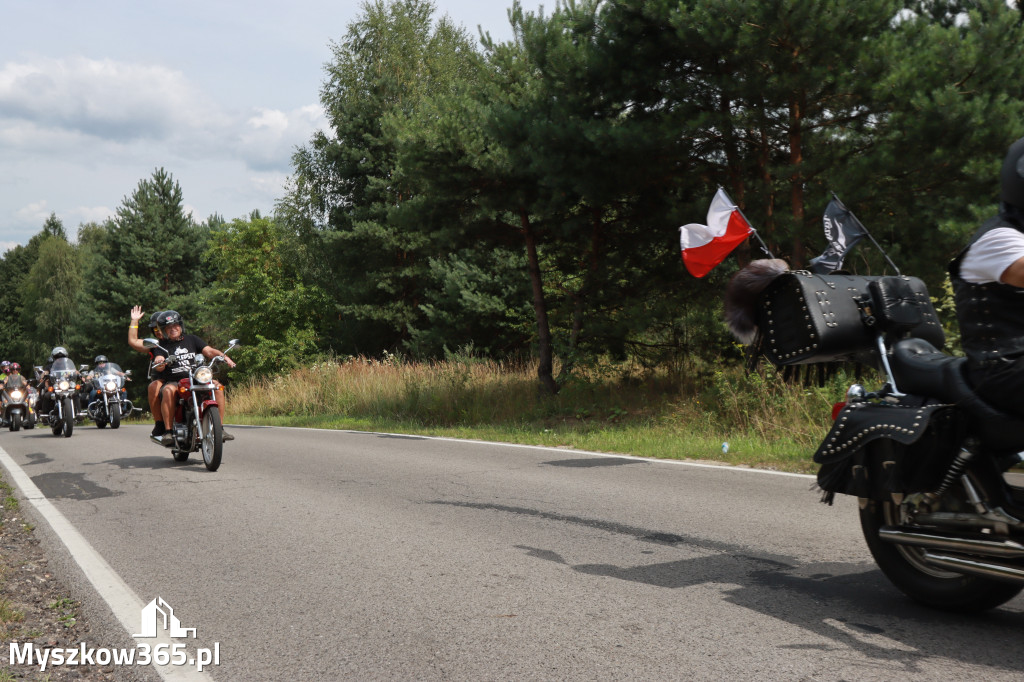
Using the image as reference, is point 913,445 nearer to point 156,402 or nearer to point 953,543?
point 953,543

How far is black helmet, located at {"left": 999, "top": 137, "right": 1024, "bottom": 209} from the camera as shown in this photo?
3.64 m

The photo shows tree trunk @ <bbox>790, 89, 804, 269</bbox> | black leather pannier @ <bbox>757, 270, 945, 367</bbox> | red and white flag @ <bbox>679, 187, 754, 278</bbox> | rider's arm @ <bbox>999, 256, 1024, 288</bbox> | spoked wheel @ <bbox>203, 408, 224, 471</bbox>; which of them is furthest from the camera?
tree trunk @ <bbox>790, 89, 804, 269</bbox>

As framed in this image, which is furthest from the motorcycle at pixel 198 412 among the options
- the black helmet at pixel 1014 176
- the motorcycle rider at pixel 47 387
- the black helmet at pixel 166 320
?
the motorcycle rider at pixel 47 387

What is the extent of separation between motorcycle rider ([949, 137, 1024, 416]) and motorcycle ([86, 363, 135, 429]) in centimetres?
1997

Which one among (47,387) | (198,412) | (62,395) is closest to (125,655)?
(198,412)

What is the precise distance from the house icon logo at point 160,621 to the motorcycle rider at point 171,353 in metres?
6.36

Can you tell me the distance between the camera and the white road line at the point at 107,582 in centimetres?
371

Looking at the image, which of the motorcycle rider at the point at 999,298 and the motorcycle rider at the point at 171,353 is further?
the motorcycle rider at the point at 171,353

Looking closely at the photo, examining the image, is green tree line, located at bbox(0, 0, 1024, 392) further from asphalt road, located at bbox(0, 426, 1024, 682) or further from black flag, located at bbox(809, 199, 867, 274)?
black flag, located at bbox(809, 199, 867, 274)

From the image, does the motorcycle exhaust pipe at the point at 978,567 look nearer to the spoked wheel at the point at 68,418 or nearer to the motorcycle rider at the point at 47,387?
the spoked wheel at the point at 68,418

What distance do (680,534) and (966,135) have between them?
28.7 ft

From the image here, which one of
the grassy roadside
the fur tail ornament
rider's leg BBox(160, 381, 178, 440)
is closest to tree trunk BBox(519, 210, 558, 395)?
the grassy roadside

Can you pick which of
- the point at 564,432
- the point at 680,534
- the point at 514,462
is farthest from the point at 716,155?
the point at 680,534

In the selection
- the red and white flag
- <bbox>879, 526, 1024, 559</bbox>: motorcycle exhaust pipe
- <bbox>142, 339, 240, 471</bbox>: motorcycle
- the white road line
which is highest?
the red and white flag
